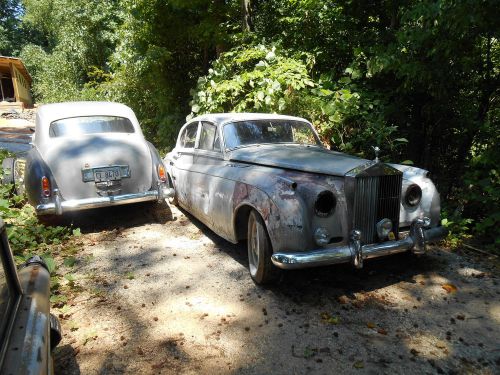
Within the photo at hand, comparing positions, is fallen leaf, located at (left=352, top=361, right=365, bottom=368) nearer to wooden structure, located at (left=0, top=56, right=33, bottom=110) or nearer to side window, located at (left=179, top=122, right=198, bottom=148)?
side window, located at (left=179, top=122, right=198, bottom=148)

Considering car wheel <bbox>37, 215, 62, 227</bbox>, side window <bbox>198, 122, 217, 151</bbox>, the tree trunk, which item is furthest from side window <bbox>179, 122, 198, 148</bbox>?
the tree trunk

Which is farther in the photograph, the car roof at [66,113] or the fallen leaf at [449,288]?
the car roof at [66,113]

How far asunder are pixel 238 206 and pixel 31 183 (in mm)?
2987

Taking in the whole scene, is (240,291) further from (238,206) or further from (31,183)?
(31,183)

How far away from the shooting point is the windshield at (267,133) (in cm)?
468

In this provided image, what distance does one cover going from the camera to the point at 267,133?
4824 millimetres

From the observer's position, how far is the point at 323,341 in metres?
2.89

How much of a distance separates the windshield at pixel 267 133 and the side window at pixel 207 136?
10.8 inches

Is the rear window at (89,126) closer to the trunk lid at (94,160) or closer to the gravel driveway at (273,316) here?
the trunk lid at (94,160)

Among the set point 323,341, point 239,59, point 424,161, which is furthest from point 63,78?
point 323,341

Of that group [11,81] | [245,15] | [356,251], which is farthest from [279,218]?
[11,81]

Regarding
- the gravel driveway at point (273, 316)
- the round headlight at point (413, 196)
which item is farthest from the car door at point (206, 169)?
the round headlight at point (413, 196)

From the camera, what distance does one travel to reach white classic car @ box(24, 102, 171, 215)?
4926mm

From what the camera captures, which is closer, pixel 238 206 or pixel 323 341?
pixel 323 341
